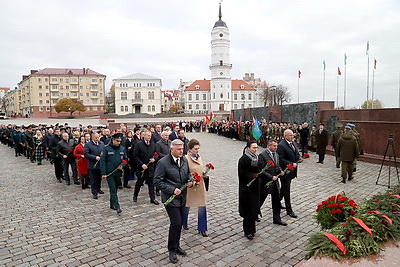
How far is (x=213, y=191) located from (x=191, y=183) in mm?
4307

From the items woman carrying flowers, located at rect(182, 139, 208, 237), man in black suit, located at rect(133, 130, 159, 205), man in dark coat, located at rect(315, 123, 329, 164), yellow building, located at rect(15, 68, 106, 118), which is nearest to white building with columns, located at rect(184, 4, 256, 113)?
yellow building, located at rect(15, 68, 106, 118)

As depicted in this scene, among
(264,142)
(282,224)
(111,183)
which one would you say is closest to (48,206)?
(111,183)

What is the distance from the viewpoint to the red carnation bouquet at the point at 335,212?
411 centimetres

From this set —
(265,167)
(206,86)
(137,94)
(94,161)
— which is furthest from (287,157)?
(206,86)

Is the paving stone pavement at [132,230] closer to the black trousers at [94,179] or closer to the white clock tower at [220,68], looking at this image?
the black trousers at [94,179]

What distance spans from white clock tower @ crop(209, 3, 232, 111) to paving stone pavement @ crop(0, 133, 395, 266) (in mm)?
81046

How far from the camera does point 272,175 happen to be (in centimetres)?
551

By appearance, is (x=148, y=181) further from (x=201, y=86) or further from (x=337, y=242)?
(x=201, y=86)

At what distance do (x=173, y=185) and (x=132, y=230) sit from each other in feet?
6.50

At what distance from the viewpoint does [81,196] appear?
27.0ft

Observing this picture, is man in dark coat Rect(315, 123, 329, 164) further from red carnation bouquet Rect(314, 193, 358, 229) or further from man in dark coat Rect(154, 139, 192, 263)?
man in dark coat Rect(154, 139, 192, 263)

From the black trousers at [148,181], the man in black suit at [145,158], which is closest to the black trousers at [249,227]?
the man in black suit at [145,158]

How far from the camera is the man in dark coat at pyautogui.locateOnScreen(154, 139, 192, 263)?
4379 mm

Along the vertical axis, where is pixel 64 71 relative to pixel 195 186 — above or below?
above
